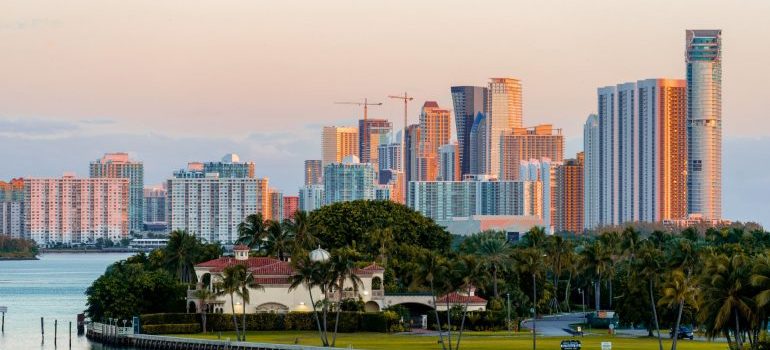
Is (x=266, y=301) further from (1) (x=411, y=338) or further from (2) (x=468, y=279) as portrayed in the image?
(2) (x=468, y=279)

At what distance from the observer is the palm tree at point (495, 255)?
141 metres

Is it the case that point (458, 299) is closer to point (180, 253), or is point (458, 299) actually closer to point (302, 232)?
point (302, 232)

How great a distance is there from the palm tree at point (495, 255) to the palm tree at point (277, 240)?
17937mm

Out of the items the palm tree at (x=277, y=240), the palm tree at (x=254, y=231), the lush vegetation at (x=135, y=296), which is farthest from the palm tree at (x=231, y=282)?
the palm tree at (x=254, y=231)

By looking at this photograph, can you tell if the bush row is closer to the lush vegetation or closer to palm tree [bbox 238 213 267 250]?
the lush vegetation

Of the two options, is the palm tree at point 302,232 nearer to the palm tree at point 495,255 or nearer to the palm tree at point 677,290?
the palm tree at point 495,255

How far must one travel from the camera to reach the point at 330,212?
516ft

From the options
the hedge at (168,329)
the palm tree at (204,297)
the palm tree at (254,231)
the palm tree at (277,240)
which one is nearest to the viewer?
the hedge at (168,329)

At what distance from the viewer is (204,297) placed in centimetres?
11838

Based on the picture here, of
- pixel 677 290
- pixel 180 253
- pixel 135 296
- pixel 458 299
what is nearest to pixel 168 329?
pixel 135 296

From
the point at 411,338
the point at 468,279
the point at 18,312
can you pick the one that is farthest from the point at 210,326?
the point at 18,312

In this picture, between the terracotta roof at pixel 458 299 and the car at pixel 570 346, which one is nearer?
the car at pixel 570 346

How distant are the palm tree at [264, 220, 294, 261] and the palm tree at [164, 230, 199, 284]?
6.79 meters

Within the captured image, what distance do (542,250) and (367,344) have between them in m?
57.1
